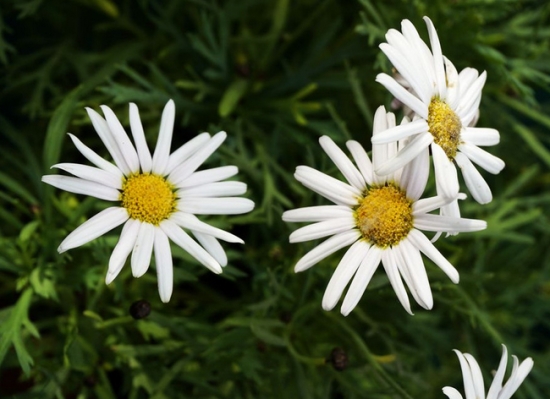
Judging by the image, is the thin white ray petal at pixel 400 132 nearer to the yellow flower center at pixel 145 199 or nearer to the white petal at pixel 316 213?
the white petal at pixel 316 213

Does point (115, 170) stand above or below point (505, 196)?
below

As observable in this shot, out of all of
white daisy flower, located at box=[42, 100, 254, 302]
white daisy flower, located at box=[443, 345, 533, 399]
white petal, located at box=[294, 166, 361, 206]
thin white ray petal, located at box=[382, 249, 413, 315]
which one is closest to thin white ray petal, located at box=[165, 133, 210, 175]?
white daisy flower, located at box=[42, 100, 254, 302]

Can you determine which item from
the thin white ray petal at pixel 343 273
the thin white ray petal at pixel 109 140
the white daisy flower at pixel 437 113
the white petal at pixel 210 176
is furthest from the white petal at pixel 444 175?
the thin white ray petal at pixel 109 140

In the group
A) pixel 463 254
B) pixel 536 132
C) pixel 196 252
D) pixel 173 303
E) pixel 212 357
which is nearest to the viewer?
pixel 196 252

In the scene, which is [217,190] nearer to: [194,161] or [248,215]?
[194,161]

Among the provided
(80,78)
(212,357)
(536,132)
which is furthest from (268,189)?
(536,132)

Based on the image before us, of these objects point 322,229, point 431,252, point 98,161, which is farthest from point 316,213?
point 98,161

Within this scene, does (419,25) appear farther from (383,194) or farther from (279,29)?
(383,194)
